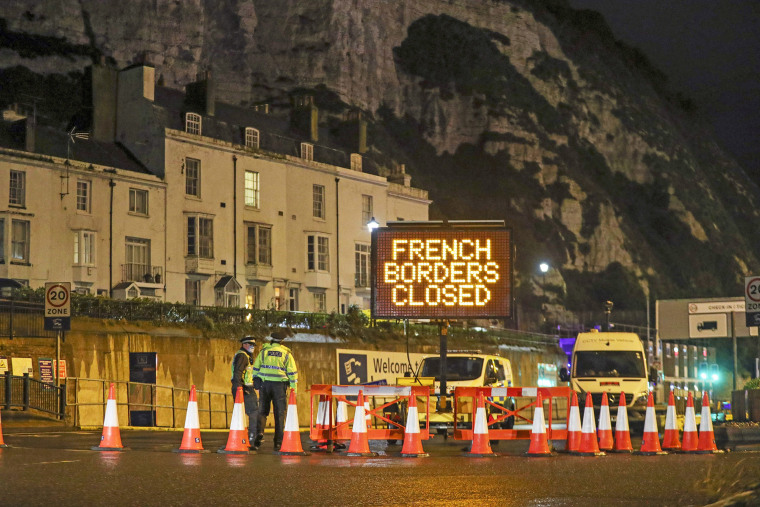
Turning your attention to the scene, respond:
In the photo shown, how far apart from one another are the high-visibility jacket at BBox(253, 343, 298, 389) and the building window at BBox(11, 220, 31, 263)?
3265cm

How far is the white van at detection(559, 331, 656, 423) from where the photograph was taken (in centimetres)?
3123

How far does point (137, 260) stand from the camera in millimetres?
52719

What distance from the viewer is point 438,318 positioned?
2086 centimetres

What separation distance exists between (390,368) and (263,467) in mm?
21058

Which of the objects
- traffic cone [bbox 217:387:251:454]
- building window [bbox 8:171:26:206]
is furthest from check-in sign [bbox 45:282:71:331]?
building window [bbox 8:171:26:206]

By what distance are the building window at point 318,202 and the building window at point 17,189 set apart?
672 inches

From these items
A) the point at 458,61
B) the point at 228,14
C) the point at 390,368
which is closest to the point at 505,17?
the point at 458,61

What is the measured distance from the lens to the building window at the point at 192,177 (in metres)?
55.8

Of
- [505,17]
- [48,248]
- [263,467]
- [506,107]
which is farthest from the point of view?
[505,17]

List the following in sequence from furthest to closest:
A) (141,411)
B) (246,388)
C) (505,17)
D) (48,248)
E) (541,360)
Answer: (505,17), (541,360), (48,248), (141,411), (246,388)

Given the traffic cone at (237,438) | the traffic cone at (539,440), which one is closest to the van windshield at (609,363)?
the traffic cone at (539,440)

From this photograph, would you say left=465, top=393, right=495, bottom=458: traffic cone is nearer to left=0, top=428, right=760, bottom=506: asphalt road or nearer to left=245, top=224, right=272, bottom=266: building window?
left=0, top=428, right=760, bottom=506: asphalt road

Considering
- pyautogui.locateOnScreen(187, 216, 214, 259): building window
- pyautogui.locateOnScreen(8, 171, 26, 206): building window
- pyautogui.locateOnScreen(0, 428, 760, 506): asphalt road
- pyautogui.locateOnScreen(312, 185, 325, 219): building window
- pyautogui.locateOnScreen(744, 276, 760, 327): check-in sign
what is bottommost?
pyautogui.locateOnScreen(0, 428, 760, 506): asphalt road

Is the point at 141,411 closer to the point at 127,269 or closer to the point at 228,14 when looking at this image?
the point at 127,269
